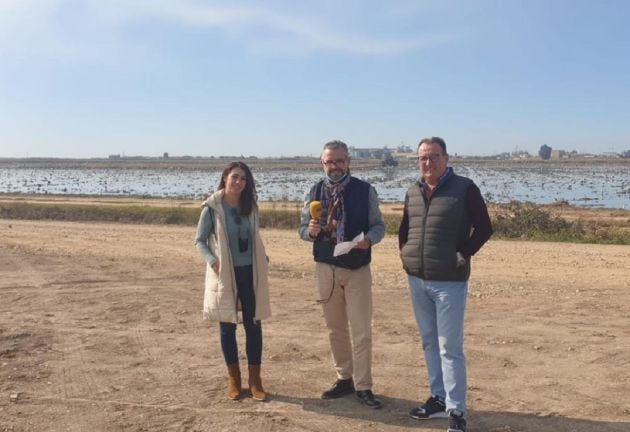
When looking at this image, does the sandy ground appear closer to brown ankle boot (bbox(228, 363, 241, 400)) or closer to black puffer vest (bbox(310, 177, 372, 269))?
brown ankle boot (bbox(228, 363, 241, 400))

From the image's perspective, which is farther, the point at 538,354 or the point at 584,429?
the point at 538,354

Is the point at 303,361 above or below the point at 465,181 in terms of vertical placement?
below

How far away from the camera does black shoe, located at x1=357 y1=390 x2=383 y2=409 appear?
528cm

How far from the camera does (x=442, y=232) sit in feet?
15.4

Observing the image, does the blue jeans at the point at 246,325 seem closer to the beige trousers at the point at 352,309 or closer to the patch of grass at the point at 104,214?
the beige trousers at the point at 352,309

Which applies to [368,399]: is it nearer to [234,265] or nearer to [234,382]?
[234,382]

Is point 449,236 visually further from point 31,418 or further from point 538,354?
point 31,418

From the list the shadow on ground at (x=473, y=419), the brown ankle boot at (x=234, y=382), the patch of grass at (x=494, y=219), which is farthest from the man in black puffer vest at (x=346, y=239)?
the patch of grass at (x=494, y=219)

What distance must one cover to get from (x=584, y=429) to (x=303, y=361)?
2716 millimetres

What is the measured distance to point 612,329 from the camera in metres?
7.44

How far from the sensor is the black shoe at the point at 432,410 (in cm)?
506

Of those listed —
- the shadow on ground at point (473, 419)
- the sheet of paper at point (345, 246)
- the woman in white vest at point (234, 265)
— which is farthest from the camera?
the woman in white vest at point (234, 265)

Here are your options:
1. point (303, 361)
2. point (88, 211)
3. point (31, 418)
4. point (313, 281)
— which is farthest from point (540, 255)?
point (88, 211)

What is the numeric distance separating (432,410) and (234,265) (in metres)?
1.95
